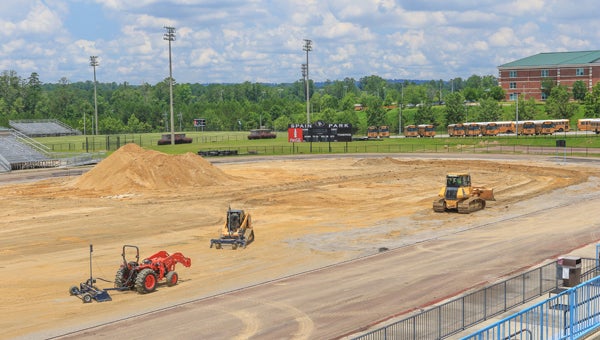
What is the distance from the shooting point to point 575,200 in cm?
5559

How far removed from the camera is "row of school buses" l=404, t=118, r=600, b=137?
12688 centimetres

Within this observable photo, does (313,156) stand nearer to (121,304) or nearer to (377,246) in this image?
(377,246)

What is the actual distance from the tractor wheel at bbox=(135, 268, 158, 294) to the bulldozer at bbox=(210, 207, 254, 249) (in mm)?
8996

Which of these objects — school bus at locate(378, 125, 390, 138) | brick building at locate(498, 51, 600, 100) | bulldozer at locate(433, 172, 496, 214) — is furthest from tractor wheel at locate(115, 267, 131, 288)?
brick building at locate(498, 51, 600, 100)

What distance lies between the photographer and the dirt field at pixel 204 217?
101ft

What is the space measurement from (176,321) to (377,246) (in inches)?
627

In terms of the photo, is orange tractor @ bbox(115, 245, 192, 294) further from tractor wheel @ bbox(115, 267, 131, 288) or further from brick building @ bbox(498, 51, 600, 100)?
brick building @ bbox(498, 51, 600, 100)

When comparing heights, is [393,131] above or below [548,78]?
below

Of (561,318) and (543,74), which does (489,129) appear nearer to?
(543,74)

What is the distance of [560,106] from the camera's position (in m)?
157

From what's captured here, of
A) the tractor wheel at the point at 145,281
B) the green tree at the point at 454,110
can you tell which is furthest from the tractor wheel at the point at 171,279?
the green tree at the point at 454,110

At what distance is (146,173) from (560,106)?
115 m

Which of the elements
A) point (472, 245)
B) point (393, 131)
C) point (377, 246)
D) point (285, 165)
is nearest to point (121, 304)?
point (377, 246)

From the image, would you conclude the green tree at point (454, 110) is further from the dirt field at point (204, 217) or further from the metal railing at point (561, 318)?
the metal railing at point (561, 318)
